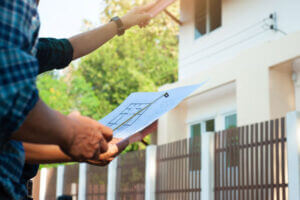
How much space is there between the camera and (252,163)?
7.95 metres

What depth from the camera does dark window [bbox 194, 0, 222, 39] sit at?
12484 mm

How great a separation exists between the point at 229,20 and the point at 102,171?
5018 millimetres

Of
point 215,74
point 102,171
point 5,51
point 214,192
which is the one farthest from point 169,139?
point 5,51

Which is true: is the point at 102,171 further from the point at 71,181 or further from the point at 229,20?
the point at 229,20

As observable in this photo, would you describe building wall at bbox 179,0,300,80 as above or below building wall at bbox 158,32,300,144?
above

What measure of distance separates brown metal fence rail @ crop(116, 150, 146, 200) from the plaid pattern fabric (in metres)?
10.3

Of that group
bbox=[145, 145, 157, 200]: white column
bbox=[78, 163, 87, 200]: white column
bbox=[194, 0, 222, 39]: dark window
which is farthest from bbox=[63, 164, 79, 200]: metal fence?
bbox=[194, 0, 222, 39]: dark window

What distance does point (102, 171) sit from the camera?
43.7 ft

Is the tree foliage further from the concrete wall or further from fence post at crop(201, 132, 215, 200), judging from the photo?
fence post at crop(201, 132, 215, 200)

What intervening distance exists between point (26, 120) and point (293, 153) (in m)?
6.23

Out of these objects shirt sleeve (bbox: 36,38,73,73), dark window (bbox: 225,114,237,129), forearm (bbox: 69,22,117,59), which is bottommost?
shirt sleeve (bbox: 36,38,73,73)

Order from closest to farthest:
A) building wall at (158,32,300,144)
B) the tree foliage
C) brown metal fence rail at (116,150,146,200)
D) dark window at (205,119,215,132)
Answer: building wall at (158,32,300,144) → brown metal fence rail at (116,150,146,200) → dark window at (205,119,215,132) → the tree foliage

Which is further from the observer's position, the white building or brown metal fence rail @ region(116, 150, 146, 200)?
brown metal fence rail @ region(116, 150, 146, 200)

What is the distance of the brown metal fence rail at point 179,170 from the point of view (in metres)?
9.53
